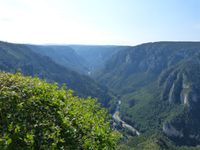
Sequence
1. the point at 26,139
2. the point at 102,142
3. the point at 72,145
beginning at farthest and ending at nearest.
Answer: the point at 102,142, the point at 72,145, the point at 26,139

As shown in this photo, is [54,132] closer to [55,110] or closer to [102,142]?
[55,110]

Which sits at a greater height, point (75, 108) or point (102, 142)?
point (75, 108)

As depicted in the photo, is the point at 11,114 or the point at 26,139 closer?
the point at 26,139

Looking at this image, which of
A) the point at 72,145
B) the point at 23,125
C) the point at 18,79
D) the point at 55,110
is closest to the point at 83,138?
the point at 72,145

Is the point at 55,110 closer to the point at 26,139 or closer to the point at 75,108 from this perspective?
the point at 75,108

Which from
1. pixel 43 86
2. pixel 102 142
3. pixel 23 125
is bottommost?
pixel 102 142

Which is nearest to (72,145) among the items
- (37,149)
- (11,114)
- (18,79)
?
(37,149)

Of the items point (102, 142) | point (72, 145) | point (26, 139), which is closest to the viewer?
point (26, 139)
